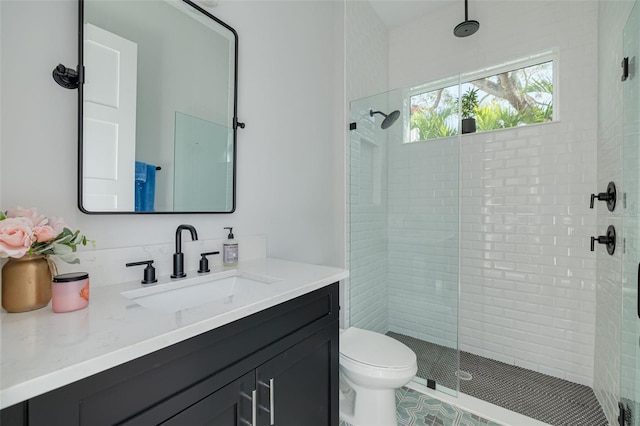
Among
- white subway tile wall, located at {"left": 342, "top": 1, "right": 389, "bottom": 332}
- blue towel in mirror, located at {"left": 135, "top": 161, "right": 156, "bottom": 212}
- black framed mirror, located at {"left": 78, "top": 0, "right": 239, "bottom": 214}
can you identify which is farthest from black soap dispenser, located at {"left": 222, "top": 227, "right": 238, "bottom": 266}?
white subway tile wall, located at {"left": 342, "top": 1, "right": 389, "bottom": 332}

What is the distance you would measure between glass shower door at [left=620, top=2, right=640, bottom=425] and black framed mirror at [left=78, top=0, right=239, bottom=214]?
1.80 metres

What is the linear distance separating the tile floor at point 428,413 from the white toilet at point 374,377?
189 millimetres

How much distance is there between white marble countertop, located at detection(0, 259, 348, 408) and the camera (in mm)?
494

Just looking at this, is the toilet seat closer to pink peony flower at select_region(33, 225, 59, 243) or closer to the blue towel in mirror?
the blue towel in mirror

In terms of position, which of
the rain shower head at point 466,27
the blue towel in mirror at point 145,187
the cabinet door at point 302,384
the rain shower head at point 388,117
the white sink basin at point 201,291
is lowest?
the cabinet door at point 302,384

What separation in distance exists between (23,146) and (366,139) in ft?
6.61

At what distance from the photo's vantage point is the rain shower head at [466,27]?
230cm

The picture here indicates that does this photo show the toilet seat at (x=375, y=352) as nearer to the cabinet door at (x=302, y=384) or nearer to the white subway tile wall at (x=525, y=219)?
the cabinet door at (x=302, y=384)

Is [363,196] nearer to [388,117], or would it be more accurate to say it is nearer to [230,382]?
[388,117]

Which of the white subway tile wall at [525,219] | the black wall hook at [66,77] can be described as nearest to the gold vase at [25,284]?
the black wall hook at [66,77]

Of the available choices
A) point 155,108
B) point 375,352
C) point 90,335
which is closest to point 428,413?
point 375,352

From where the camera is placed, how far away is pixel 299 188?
195 cm

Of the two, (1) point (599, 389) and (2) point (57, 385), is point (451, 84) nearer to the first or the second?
(1) point (599, 389)

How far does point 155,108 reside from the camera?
122 centimetres
